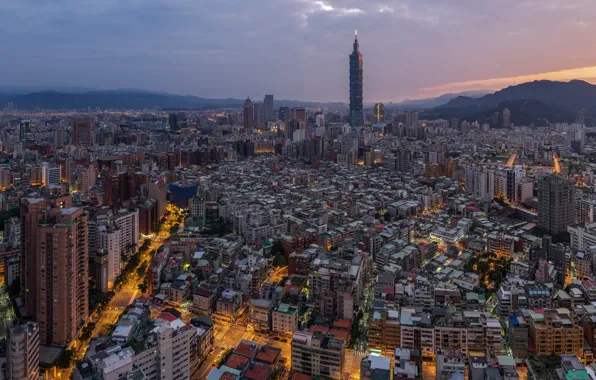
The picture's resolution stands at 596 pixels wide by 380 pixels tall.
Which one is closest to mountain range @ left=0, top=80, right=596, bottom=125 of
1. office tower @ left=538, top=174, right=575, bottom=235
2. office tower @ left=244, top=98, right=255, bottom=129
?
office tower @ left=244, top=98, right=255, bottom=129

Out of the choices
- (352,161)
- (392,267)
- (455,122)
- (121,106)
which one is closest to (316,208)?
(392,267)

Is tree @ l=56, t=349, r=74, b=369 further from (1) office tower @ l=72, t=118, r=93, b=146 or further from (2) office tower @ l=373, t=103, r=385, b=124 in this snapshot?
(2) office tower @ l=373, t=103, r=385, b=124

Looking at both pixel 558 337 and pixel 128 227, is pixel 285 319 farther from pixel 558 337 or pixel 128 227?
pixel 128 227

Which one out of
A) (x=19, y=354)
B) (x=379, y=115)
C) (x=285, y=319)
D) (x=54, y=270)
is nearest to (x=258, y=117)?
(x=379, y=115)

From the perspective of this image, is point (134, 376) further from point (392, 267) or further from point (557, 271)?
point (557, 271)

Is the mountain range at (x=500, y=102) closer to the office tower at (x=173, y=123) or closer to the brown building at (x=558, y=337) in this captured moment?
the office tower at (x=173, y=123)

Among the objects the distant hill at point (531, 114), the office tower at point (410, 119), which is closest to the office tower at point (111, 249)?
the office tower at point (410, 119)
